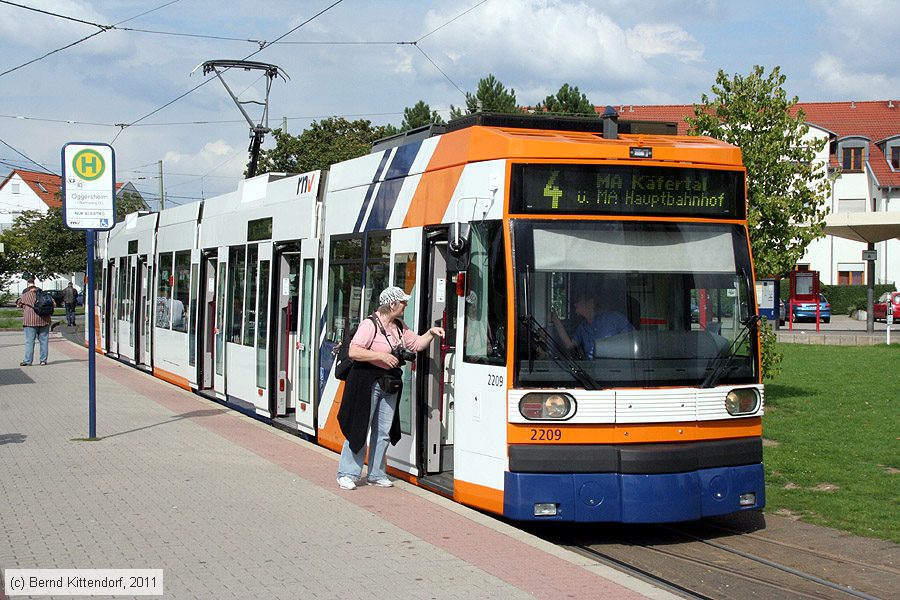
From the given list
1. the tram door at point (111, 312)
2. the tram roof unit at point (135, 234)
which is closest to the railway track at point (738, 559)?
the tram roof unit at point (135, 234)

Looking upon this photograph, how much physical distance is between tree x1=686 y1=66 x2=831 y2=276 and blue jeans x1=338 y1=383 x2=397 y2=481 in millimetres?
8086

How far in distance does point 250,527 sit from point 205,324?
1072 centimetres

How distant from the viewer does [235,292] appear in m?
16.2

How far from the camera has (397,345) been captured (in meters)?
9.30

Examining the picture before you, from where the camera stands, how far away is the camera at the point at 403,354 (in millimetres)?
9266

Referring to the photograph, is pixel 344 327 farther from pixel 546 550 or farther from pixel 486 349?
pixel 546 550

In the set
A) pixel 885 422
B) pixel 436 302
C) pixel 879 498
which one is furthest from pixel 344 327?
pixel 885 422

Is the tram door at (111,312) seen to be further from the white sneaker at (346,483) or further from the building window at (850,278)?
the building window at (850,278)

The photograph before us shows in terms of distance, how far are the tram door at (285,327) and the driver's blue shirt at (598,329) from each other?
6.48m

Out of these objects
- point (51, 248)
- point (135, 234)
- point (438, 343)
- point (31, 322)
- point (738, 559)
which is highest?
point (51, 248)

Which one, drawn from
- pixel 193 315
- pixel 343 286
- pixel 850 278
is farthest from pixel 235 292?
pixel 850 278

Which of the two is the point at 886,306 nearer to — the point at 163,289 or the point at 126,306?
the point at 126,306

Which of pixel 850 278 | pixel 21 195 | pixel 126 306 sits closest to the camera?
pixel 126 306

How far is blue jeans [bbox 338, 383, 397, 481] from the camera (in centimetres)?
953
